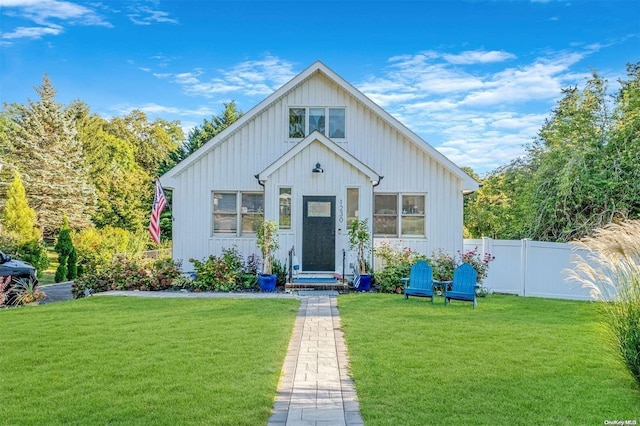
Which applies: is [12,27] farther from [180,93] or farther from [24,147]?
[24,147]

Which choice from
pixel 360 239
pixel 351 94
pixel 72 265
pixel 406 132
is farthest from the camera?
pixel 72 265

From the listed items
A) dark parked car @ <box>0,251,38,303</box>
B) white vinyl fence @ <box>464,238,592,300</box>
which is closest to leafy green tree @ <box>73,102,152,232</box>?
dark parked car @ <box>0,251,38,303</box>

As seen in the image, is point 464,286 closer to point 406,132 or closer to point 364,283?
point 364,283

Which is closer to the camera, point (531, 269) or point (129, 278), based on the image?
point (129, 278)

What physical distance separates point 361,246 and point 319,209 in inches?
66.3

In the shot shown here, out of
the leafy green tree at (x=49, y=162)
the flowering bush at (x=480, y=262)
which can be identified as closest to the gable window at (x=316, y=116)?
the flowering bush at (x=480, y=262)

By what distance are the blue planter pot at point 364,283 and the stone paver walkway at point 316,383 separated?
3984 millimetres

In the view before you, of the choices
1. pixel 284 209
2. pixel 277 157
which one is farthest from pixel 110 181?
pixel 284 209

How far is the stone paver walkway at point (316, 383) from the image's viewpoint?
3814mm

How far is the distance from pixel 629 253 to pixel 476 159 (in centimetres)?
2205

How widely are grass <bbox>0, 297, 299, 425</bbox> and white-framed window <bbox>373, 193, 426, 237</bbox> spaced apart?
18.4 ft

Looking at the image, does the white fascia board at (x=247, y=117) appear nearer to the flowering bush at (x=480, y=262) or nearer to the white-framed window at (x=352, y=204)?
the white-framed window at (x=352, y=204)

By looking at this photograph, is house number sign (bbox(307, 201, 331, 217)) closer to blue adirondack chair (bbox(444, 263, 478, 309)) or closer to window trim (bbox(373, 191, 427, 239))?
window trim (bbox(373, 191, 427, 239))

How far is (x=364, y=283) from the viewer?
11727mm
